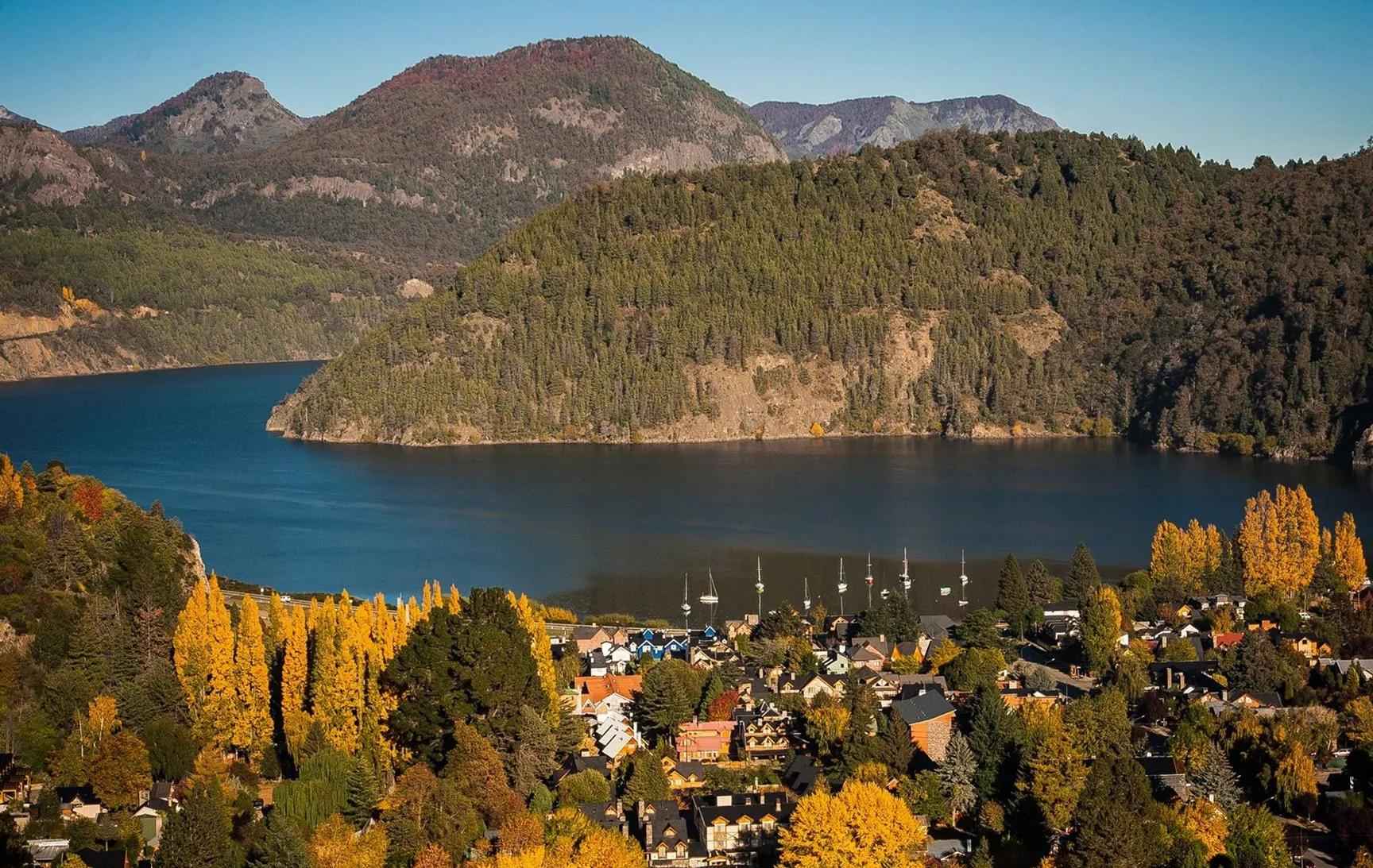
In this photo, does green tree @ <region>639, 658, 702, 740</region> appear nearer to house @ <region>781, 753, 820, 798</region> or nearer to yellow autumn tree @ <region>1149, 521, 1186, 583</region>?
house @ <region>781, 753, 820, 798</region>

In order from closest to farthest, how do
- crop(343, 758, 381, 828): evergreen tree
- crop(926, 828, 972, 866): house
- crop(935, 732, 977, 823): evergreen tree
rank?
crop(926, 828, 972, 866): house, crop(343, 758, 381, 828): evergreen tree, crop(935, 732, 977, 823): evergreen tree

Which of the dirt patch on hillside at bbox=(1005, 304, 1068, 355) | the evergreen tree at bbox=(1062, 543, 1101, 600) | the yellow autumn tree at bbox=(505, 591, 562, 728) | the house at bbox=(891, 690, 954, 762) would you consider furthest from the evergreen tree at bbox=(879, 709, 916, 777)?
the dirt patch on hillside at bbox=(1005, 304, 1068, 355)

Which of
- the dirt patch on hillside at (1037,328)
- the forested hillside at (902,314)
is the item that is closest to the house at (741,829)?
the forested hillside at (902,314)

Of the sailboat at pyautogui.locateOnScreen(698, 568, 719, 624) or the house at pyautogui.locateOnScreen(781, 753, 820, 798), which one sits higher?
the sailboat at pyautogui.locateOnScreen(698, 568, 719, 624)

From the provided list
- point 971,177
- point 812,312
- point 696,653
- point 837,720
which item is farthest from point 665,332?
point 837,720

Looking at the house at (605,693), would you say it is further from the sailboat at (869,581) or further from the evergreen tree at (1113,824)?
the sailboat at (869,581)

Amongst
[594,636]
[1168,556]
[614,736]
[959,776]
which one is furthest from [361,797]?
[1168,556]
